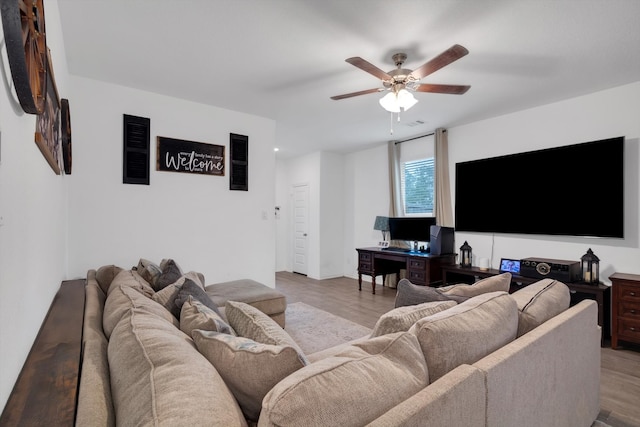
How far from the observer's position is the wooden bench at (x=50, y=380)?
0.82m

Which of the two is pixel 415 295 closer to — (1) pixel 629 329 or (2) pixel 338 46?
(2) pixel 338 46

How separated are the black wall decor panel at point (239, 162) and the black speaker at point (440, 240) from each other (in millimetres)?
2654

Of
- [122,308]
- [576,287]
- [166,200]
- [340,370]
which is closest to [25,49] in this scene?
[122,308]

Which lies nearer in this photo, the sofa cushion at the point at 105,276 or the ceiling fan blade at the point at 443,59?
the ceiling fan blade at the point at 443,59

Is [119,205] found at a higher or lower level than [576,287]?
higher

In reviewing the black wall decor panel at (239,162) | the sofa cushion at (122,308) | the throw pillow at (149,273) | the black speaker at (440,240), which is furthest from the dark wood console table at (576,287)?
the sofa cushion at (122,308)

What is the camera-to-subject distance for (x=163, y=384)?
2.42ft

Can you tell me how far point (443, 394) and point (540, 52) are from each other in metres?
2.87

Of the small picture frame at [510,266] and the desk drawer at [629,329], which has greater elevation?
the small picture frame at [510,266]

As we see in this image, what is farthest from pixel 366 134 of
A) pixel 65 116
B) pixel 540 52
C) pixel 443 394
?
pixel 443 394

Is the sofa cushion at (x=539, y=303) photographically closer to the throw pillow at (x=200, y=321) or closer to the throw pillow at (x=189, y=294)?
the throw pillow at (x=200, y=321)

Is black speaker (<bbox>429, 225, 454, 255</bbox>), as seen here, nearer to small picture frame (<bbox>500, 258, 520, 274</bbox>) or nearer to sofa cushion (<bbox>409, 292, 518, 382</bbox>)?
small picture frame (<bbox>500, 258, 520, 274</bbox>)

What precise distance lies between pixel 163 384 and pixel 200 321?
→ 1.49ft

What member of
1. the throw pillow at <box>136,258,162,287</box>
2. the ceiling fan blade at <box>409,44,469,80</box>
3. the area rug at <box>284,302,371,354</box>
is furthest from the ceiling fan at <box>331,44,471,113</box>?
the area rug at <box>284,302,371,354</box>
